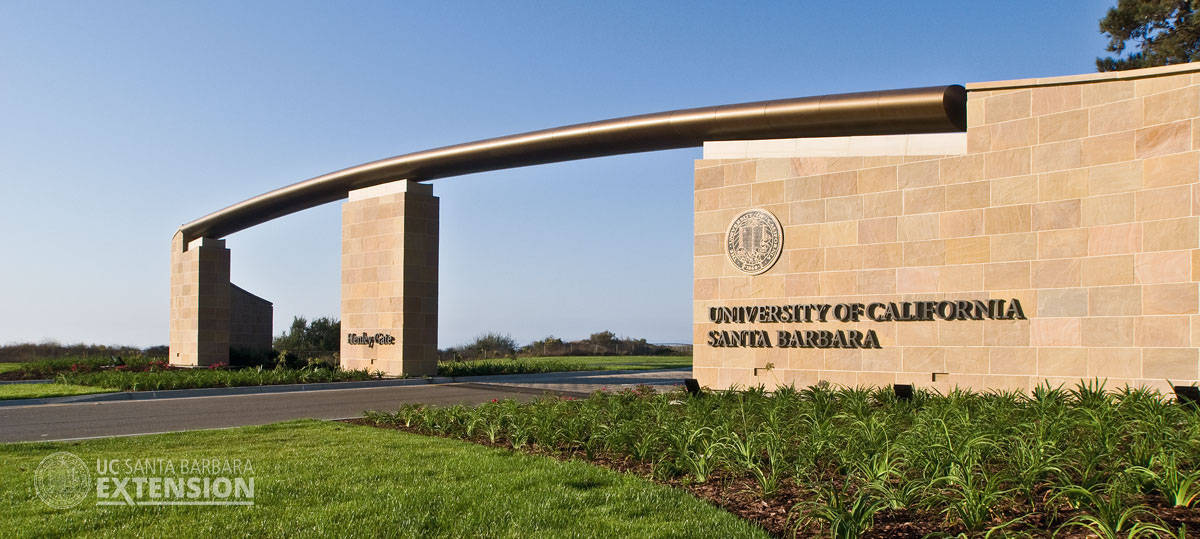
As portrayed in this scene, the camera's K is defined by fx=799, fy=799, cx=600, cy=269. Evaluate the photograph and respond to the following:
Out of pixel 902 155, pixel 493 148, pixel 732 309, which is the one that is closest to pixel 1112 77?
pixel 902 155

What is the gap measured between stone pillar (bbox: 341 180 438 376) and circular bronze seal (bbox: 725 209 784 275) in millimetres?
11907

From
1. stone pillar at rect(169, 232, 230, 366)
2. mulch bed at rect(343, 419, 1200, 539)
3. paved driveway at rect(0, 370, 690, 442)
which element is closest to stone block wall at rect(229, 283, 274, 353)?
stone pillar at rect(169, 232, 230, 366)

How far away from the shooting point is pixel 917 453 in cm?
666

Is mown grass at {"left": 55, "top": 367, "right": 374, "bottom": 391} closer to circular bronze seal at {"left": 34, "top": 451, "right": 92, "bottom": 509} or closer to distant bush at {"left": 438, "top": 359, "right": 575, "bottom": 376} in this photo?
distant bush at {"left": 438, "top": 359, "right": 575, "bottom": 376}

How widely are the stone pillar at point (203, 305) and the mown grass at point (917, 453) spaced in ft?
89.4

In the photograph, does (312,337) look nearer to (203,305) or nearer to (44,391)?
(203,305)

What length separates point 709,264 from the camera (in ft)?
56.9

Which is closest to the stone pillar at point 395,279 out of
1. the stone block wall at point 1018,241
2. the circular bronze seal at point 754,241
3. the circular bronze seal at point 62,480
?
the circular bronze seal at point 754,241

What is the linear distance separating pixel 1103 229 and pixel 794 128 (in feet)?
19.4

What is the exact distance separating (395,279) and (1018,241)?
18.1 m

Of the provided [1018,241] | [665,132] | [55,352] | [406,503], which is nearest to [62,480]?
[406,503]

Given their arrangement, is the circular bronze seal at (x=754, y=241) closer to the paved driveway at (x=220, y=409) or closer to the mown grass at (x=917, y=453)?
the paved driveway at (x=220, y=409)

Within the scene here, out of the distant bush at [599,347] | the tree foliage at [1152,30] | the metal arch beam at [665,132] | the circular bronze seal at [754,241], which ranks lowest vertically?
the distant bush at [599,347]

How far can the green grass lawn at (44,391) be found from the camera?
61.0ft
